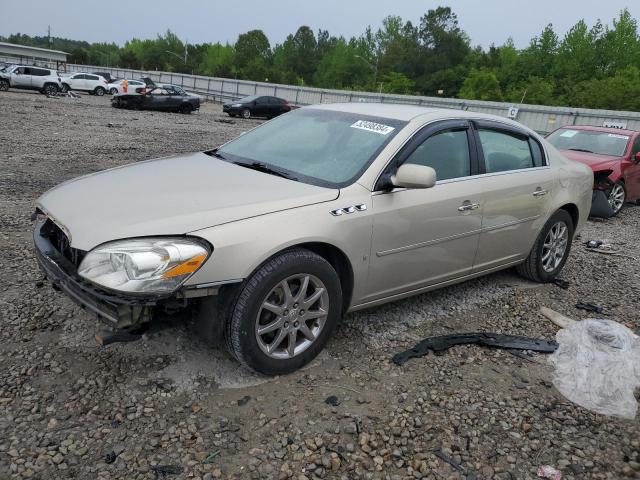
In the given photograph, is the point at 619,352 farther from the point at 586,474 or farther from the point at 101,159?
the point at 101,159

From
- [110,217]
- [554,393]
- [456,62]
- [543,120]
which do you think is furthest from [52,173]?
[456,62]

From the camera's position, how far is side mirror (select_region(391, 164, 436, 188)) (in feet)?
10.6

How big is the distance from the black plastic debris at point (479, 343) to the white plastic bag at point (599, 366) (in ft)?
0.43

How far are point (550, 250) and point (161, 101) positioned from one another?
2259 cm

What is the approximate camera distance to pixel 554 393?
3264 mm

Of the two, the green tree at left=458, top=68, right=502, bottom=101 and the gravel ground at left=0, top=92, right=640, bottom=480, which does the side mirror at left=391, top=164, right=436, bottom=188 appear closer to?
the gravel ground at left=0, top=92, right=640, bottom=480

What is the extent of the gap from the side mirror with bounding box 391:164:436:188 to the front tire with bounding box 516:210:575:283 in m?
2.09

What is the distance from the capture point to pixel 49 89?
2789cm

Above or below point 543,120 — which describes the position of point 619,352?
below

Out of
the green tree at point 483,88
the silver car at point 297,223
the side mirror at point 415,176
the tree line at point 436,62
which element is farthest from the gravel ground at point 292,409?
the green tree at point 483,88

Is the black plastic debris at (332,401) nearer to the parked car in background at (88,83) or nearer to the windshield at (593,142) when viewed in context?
the windshield at (593,142)

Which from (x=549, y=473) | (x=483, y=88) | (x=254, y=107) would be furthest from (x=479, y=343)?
(x=483, y=88)

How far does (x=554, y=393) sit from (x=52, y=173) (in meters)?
7.87

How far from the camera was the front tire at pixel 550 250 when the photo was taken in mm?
4867
